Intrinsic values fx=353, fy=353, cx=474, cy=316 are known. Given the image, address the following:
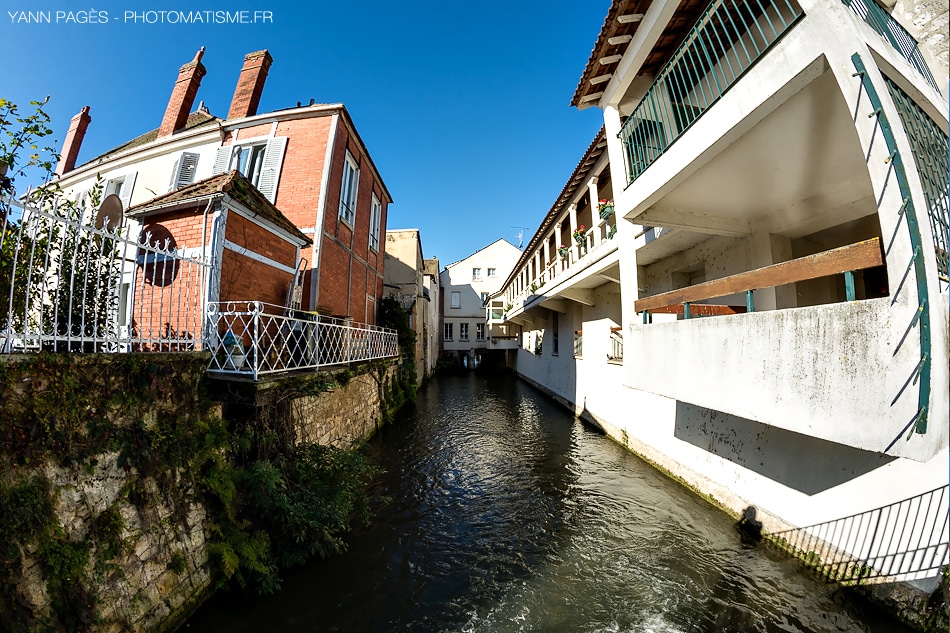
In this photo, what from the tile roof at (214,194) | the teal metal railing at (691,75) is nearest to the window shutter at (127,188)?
the tile roof at (214,194)

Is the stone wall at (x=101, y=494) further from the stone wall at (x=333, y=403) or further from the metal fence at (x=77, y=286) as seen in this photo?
the stone wall at (x=333, y=403)

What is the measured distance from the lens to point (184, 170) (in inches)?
400

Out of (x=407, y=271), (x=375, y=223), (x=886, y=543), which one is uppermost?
(x=375, y=223)

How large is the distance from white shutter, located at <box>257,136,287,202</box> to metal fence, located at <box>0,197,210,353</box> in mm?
3174

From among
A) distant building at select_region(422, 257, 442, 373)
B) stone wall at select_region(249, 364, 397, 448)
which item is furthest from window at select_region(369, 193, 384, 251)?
distant building at select_region(422, 257, 442, 373)

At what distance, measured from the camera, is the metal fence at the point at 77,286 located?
2795mm

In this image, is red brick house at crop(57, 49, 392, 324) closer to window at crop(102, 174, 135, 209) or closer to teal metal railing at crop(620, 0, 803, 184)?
window at crop(102, 174, 135, 209)

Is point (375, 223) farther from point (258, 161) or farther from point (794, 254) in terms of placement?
point (794, 254)

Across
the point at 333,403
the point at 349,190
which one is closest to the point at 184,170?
the point at 349,190

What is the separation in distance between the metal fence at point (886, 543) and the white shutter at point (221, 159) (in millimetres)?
14045

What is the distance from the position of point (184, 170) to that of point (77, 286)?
7211 mm

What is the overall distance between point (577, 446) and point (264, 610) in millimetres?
7590

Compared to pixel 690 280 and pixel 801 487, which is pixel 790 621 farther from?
pixel 690 280

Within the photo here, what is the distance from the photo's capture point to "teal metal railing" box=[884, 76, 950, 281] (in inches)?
105
